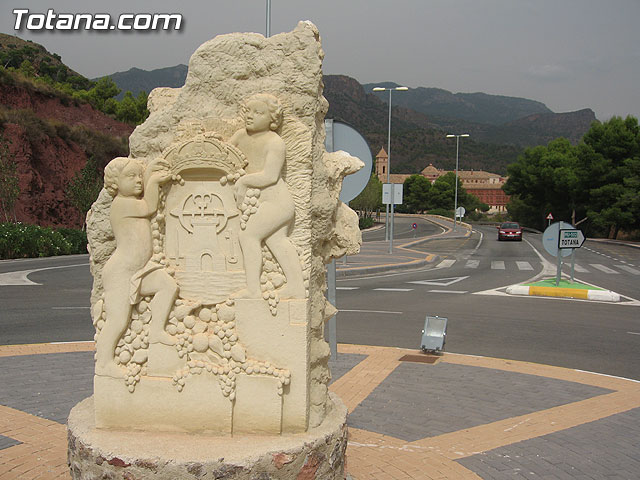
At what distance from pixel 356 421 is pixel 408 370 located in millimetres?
2031

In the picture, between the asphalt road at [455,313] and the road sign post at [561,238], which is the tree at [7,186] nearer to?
the asphalt road at [455,313]

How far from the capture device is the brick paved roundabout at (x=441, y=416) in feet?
14.8

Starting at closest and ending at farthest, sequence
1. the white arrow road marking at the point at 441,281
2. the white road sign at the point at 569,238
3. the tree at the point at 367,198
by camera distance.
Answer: the white road sign at the point at 569,238 < the white arrow road marking at the point at 441,281 < the tree at the point at 367,198

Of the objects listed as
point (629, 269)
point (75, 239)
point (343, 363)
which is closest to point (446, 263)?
point (629, 269)

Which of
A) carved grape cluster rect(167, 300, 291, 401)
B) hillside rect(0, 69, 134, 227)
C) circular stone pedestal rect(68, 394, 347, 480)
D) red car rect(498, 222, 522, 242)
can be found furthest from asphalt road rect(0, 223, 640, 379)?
red car rect(498, 222, 522, 242)

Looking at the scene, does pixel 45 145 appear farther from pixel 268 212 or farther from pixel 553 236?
pixel 268 212

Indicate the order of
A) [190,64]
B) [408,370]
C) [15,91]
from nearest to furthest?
[190,64] < [408,370] < [15,91]

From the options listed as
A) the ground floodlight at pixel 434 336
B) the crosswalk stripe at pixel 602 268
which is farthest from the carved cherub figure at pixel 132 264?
the crosswalk stripe at pixel 602 268

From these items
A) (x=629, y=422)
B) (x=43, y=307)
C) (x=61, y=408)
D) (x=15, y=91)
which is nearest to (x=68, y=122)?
(x=15, y=91)

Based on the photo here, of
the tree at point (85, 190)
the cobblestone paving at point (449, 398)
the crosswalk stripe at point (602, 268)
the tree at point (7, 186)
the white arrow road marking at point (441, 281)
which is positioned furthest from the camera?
the tree at point (85, 190)

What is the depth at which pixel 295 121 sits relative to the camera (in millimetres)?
3877

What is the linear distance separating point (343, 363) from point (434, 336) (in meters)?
1.49

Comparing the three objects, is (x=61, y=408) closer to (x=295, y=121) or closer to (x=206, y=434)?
(x=206, y=434)

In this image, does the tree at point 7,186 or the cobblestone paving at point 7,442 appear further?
the tree at point 7,186
